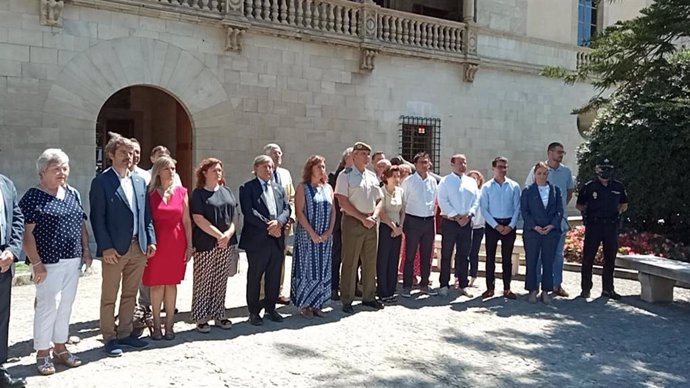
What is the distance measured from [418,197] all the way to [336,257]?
136 cm

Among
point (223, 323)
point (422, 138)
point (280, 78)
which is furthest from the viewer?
point (422, 138)

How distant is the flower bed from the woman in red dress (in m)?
7.31

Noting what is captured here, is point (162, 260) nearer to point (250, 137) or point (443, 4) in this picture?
point (250, 137)

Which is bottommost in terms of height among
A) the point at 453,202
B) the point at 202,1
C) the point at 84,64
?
the point at 453,202

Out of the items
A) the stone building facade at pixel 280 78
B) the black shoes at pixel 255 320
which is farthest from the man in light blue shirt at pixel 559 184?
the stone building facade at pixel 280 78

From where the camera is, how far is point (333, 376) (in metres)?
4.95

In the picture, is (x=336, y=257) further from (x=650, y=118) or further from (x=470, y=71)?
(x=470, y=71)

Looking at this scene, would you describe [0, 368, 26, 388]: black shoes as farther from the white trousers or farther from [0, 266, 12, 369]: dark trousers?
the white trousers

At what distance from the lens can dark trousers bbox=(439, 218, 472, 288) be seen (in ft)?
26.8

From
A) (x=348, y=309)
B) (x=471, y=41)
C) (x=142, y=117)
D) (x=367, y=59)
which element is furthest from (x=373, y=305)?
(x=142, y=117)

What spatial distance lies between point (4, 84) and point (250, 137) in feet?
16.0

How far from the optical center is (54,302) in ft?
16.1

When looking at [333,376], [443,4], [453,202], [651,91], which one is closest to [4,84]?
[453,202]

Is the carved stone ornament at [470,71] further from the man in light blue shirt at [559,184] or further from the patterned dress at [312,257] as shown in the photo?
the patterned dress at [312,257]
